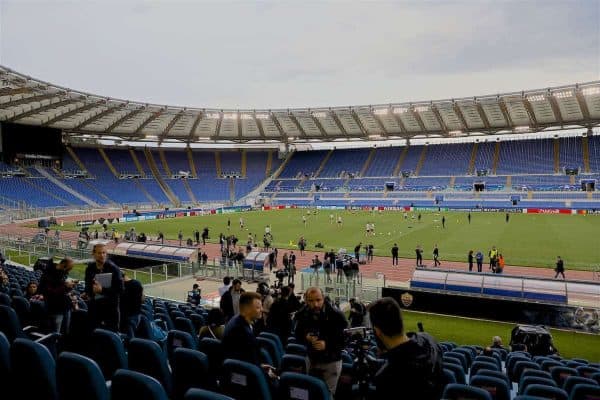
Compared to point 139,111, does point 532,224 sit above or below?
below

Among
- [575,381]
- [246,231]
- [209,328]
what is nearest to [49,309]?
[209,328]

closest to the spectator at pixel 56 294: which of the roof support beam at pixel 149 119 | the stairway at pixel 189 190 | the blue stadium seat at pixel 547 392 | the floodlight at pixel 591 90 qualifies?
the blue stadium seat at pixel 547 392

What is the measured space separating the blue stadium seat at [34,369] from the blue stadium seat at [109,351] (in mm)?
752

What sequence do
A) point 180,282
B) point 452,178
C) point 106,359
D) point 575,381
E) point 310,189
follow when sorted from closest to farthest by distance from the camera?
point 106,359
point 575,381
point 180,282
point 452,178
point 310,189

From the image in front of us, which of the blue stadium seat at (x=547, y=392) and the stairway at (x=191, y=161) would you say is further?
the stairway at (x=191, y=161)

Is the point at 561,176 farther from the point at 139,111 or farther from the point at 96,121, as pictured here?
the point at 96,121

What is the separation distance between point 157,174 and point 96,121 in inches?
780

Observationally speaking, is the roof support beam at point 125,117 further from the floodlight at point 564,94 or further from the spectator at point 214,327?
the spectator at point 214,327

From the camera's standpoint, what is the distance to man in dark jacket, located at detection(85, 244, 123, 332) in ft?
20.6

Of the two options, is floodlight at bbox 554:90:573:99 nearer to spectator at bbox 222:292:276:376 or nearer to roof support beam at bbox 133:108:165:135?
roof support beam at bbox 133:108:165:135

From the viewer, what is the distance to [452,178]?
232 ft

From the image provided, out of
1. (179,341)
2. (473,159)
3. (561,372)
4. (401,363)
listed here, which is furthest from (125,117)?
(401,363)

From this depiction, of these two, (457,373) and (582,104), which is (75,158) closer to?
(582,104)

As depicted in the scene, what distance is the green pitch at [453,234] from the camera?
94.8ft
